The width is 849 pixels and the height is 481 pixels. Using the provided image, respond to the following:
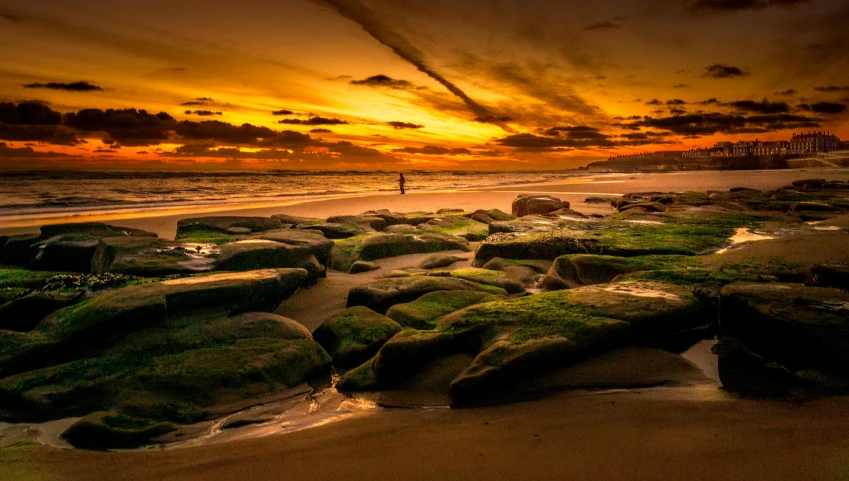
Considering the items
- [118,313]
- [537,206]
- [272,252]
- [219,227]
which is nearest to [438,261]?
[272,252]

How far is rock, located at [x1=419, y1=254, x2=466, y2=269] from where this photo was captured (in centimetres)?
857

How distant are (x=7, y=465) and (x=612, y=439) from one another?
3591mm

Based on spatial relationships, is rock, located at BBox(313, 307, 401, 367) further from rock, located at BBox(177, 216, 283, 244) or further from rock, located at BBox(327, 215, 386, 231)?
rock, located at BBox(327, 215, 386, 231)

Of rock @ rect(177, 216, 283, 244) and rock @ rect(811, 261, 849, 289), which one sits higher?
rock @ rect(177, 216, 283, 244)

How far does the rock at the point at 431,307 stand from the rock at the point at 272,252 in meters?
2.47

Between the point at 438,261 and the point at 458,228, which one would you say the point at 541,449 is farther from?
the point at 458,228

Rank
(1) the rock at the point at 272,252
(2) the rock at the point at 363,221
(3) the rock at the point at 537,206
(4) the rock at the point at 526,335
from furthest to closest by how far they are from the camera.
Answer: (3) the rock at the point at 537,206, (2) the rock at the point at 363,221, (1) the rock at the point at 272,252, (4) the rock at the point at 526,335

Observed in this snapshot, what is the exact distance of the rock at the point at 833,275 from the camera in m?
4.73

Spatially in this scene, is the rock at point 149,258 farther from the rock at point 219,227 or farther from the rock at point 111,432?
the rock at point 111,432

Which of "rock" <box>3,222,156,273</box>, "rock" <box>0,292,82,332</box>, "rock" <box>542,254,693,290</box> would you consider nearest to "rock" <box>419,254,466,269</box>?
"rock" <box>542,254,693,290</box>

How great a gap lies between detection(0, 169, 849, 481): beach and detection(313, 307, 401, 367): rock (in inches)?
31.8

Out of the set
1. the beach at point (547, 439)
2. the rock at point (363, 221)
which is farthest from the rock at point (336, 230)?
the beach at point (547, 439)

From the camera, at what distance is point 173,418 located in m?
3.63

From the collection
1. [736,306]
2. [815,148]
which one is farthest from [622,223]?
[815,148]
